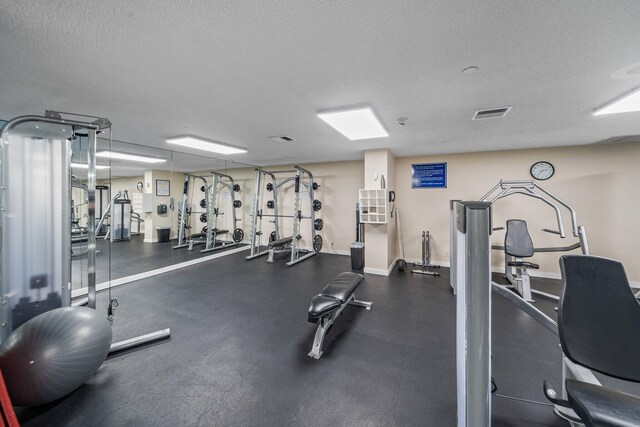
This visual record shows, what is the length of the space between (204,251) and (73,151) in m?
3.84

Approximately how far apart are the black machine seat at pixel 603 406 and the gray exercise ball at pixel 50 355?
2.75m

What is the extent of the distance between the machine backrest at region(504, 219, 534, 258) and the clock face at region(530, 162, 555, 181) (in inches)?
53.0

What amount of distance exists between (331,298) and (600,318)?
67.7 inches

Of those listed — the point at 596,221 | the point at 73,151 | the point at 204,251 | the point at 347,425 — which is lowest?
the point at 347,425

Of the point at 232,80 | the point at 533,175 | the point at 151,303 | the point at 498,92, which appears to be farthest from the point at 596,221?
the point at 151,303

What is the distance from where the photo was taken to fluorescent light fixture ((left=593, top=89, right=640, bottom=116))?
6.80 ft

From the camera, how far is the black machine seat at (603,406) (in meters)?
0.81

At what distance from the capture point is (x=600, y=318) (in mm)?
1101

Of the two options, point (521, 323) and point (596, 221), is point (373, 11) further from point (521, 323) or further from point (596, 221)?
point (596, 221)

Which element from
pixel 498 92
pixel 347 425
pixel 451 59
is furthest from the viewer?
pixel 498 92

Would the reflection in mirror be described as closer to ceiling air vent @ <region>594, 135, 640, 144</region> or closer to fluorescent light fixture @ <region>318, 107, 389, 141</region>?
fluorescent light fixture @ <region>318, 107, 389, 141</region>

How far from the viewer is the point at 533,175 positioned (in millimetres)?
4289

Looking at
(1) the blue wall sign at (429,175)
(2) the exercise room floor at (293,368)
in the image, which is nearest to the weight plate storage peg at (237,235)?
Answer: (2) the exercise room floor at (293,368)

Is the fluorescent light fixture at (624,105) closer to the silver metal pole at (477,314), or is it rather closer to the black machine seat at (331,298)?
the silver metal pole at (477,314)
